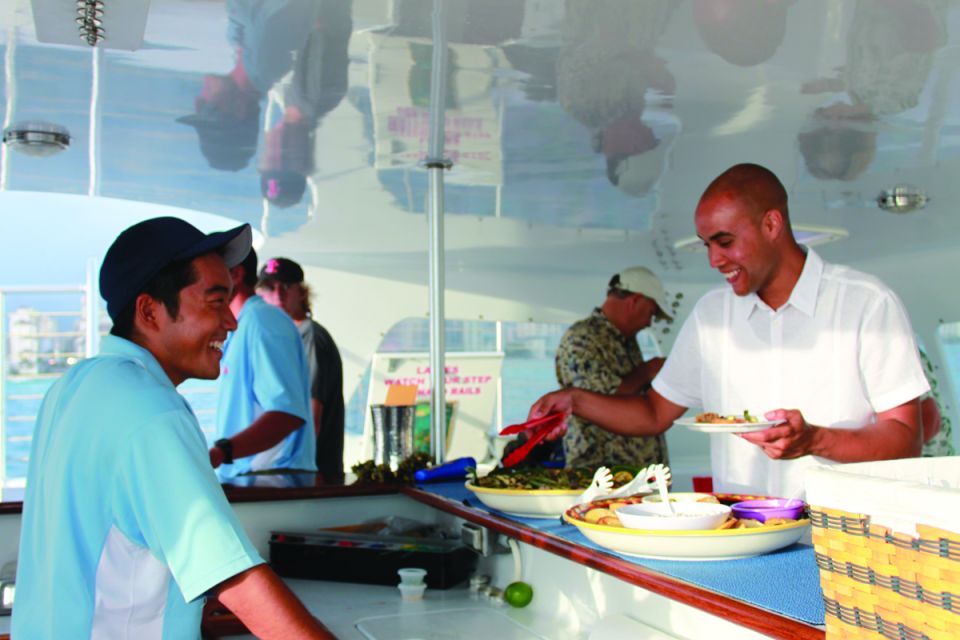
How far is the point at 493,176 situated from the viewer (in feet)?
17.7

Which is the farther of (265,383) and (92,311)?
(92,311)

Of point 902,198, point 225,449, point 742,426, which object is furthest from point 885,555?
point 902,198

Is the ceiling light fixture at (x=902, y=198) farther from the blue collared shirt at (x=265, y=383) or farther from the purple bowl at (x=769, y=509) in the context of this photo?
the purple bowl at (x=769, y=509)

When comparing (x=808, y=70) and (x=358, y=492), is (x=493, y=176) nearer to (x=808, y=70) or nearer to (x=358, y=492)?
(x=808, y=70)

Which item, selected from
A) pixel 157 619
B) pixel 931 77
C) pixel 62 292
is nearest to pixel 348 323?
pixel 62 292

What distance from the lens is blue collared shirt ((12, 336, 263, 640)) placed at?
1.46 m

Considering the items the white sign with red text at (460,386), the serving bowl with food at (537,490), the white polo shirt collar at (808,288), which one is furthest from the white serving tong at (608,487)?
the white sign with red text at (460,386)

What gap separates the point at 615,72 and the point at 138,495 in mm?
2542

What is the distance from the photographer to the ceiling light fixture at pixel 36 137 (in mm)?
4027

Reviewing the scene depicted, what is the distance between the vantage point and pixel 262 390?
3.58 m

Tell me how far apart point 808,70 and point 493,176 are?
2.16 m

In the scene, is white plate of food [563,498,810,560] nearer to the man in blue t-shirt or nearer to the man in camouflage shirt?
the man in blue t-shirt

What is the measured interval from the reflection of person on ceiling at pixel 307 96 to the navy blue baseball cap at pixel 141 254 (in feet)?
3.86

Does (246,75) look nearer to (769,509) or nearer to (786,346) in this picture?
(786,346)
